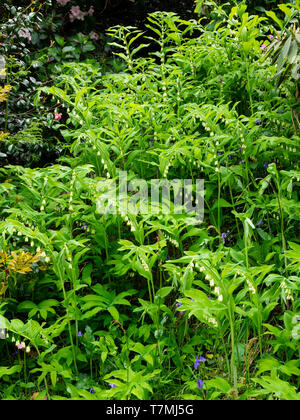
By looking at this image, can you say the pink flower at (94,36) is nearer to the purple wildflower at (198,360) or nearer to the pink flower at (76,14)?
the pink flower at (76,14)

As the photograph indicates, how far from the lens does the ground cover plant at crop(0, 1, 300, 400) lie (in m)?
1.88

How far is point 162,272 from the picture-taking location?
8.42 ft

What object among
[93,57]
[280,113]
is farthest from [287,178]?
[93,57]

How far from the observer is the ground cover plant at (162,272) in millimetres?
1883

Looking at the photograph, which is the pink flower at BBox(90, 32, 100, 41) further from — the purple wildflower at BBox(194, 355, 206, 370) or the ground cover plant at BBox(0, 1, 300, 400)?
the purple wildflower at BBox(194, 355, 206, 370)

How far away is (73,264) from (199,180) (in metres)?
1.05

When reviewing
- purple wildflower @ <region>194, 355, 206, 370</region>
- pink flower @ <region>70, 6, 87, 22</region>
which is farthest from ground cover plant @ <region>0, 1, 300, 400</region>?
pink flower @ <region>70, 6, 87, 22</region>

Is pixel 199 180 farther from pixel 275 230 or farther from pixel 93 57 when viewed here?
pixel 93 57

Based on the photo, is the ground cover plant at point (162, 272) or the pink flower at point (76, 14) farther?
the pink flower at point (76, 14)

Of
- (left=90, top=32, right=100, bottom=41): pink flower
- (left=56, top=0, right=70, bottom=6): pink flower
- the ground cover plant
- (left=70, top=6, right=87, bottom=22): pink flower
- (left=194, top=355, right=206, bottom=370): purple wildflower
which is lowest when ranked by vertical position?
(left=194, top=355, right=206, bottom=370): purple wildflower

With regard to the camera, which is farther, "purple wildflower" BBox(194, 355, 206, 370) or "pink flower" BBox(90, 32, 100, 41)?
"pink flower" BBox(90, 32, 100, 41)

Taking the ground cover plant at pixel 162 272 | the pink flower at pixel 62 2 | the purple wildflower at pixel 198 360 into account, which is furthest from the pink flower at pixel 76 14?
the purple wildflower at pixel 198 360

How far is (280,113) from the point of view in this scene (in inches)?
120
